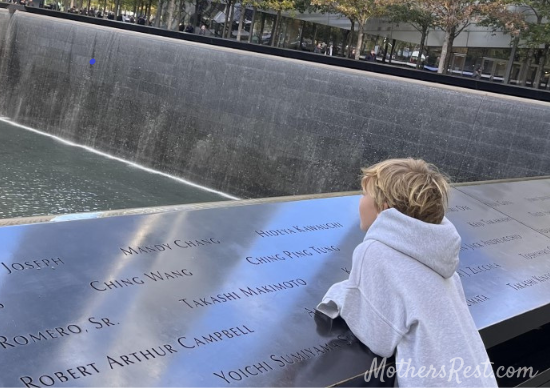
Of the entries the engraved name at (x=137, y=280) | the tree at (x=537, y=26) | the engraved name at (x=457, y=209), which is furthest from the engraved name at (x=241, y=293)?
the tree at (x=537, y=26)

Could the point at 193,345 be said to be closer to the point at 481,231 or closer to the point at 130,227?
the point at 130,227

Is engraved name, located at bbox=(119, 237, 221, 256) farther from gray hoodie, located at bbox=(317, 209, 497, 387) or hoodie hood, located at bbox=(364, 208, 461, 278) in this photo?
hoodie hood, located at bbox=(364, 208, 461, 278)

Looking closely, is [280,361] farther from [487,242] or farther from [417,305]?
[487,242]

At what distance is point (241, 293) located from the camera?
6.51ft

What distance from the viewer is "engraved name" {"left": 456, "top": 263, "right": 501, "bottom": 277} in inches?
103

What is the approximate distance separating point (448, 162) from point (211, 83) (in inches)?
182

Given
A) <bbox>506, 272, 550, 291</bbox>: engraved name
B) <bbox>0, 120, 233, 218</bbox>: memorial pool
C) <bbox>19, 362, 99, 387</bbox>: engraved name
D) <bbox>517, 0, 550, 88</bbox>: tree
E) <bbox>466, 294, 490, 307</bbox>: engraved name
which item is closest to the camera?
<bbox>19, 362, 99, 387</bbox>: engraved name

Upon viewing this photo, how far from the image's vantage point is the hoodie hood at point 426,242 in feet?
5.49

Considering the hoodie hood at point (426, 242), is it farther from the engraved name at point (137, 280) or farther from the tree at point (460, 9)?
the tree at point (460, 9)

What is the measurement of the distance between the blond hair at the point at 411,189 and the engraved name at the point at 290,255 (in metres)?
0.59

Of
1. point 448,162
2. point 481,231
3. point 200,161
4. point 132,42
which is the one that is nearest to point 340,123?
point 448,162

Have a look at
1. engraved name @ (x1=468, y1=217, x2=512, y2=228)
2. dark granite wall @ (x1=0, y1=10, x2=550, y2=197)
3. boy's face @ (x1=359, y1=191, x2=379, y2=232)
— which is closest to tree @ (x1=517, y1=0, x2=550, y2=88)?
dark granite wall @ (x1=0, y1=10, x2=550, y2=197)

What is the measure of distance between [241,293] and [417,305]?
1.90ft

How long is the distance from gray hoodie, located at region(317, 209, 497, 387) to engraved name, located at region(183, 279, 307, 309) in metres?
0.37
